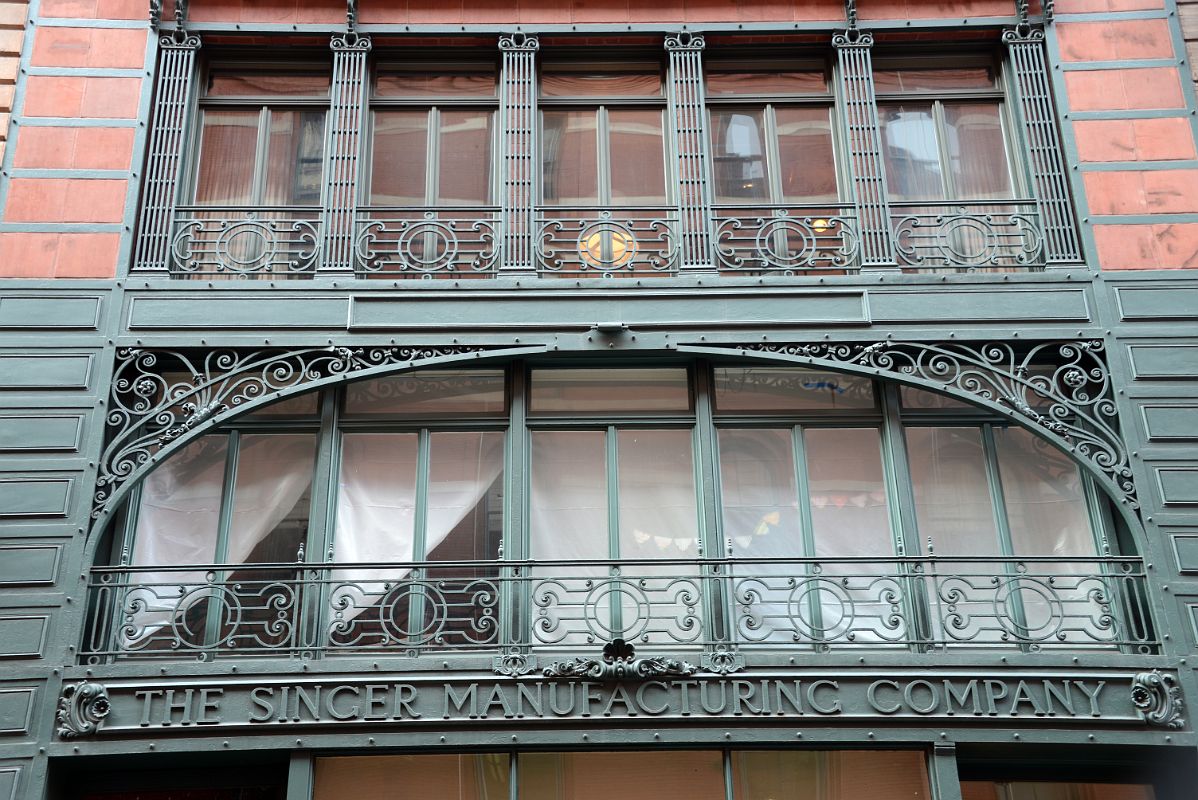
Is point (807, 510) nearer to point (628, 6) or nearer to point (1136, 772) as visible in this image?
point (1136, 772)

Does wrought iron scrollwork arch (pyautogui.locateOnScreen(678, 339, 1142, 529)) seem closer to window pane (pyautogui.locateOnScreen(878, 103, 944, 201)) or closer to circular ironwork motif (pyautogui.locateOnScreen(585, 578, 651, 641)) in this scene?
window pane (pyautogui.locateOnScreen(878, 103, 944, 201))

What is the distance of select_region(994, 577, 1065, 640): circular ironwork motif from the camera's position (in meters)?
11.0

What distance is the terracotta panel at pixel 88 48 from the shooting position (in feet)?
42.0

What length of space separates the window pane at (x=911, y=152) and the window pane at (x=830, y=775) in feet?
20.1

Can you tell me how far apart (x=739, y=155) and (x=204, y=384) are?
6431mm

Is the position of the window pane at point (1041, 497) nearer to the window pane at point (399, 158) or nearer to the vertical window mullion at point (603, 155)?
the vertical window mullion at point (603, 155)

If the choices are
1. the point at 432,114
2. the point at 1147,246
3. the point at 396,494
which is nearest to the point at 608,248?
the point at 432,114

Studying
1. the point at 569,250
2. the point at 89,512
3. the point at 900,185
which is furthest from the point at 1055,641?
the point at 89,512

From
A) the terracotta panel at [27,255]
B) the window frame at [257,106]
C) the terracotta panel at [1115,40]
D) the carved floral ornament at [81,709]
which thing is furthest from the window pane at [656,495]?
the terracotta panel at [1115,40]

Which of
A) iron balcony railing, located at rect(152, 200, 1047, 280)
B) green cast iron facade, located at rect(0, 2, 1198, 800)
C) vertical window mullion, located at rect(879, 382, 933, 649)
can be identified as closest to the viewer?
green cast iron facade, located at rect(0, 2, 1198, 800)

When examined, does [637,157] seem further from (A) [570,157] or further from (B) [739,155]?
(B) [739,155]

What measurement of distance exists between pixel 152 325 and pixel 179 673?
3.54m

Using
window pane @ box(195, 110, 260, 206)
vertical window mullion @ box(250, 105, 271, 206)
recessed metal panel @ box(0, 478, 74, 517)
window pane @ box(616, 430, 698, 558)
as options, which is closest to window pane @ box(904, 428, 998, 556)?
window pane @ box(616, 430, 698, 558)

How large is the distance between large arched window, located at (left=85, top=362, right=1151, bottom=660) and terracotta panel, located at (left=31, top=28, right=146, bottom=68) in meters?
4.40
